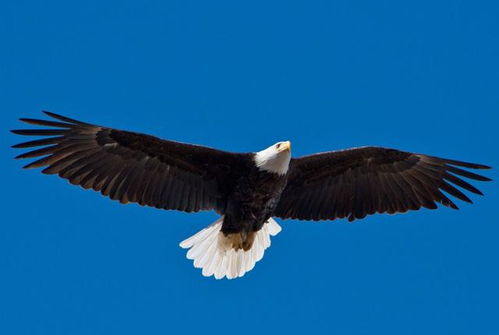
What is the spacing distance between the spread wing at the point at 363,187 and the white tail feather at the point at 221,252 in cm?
34

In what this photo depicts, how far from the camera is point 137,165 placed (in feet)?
37.7

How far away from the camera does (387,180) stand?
39.6 ft

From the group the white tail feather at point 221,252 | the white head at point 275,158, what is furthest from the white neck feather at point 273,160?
the white tail feather at point 221,252

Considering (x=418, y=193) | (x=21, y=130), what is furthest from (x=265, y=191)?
(x=21, y=130)

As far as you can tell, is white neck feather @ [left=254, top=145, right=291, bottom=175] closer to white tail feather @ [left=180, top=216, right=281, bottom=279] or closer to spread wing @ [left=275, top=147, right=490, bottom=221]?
spread wing @ [left=275, top=147, right=490, bottom=221]

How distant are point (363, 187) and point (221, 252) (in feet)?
6.02

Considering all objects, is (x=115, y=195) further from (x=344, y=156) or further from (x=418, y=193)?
(x=418, y=193)

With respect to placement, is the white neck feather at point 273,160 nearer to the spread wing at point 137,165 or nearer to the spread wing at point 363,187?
the spread wing at point 137,165

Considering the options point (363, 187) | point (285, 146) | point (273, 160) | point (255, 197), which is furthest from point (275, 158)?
point (363, 187)

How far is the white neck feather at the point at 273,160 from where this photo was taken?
36.9 feet

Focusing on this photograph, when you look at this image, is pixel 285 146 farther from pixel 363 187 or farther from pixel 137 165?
pixel 137 165

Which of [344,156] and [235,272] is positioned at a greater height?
[344,156]

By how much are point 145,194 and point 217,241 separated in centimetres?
111

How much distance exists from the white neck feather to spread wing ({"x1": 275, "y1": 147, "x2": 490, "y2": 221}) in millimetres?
585
